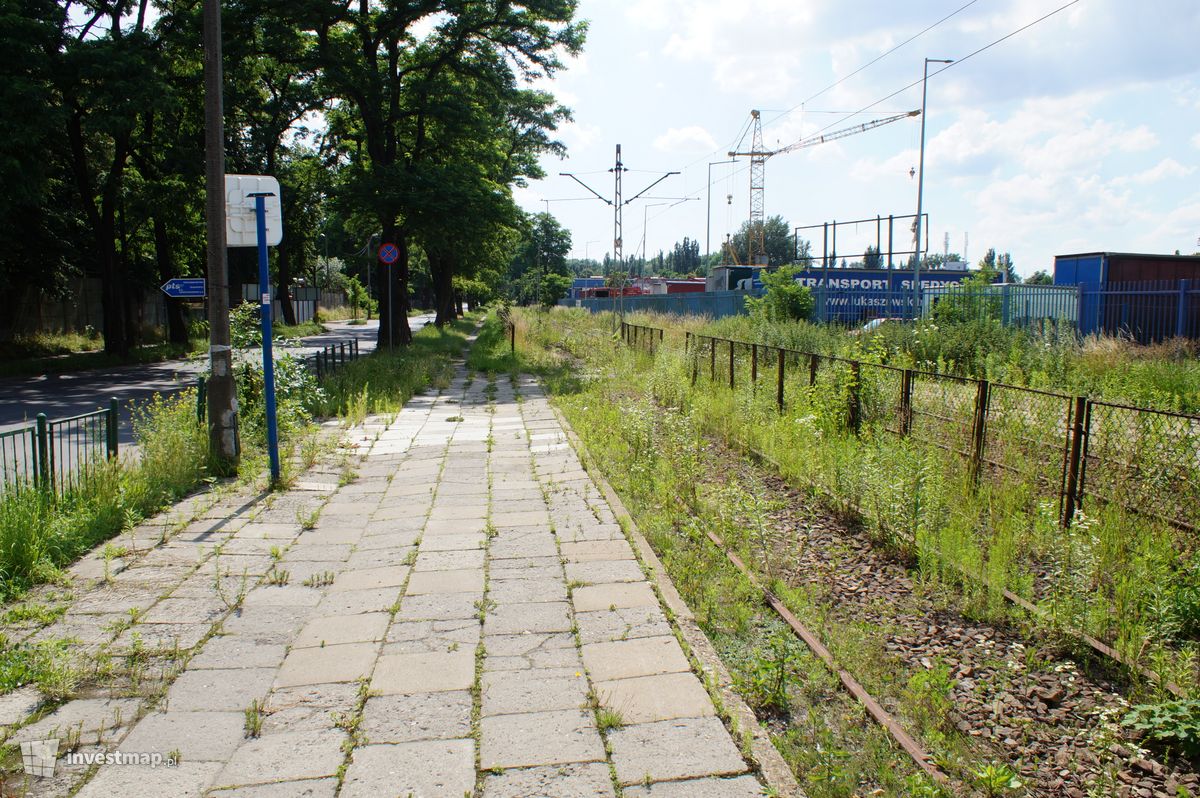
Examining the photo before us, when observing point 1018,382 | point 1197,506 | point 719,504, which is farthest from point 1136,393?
point 719,504

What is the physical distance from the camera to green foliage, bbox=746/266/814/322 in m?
23.4

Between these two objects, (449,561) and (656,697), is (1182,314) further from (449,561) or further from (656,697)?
(656,697)

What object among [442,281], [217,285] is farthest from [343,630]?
[442,281]

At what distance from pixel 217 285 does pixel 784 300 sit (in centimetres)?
1779

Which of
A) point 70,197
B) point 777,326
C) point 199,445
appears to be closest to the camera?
point 199,445

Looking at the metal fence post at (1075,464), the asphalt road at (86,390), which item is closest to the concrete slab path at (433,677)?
the metal fence post at (1075,464)

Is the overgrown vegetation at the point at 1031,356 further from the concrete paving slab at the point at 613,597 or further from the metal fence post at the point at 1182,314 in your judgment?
the concrete paving slab at the point at 613,597

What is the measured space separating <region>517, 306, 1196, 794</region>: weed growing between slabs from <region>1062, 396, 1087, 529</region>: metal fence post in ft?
0.62

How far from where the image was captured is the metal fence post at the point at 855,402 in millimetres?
9219

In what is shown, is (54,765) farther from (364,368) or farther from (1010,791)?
(364,368)

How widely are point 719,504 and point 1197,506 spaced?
11.3ft

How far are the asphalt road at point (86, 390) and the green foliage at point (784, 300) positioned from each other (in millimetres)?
13052

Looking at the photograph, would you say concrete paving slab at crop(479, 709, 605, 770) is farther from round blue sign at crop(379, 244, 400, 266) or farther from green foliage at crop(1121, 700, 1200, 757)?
round blue sign at crop(379, 244, 400, 266)

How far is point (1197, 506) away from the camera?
5426 millimetres
